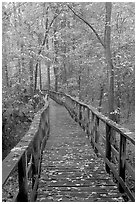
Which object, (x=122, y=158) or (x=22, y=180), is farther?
(x=122, y=158)

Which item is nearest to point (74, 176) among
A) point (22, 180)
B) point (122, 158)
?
point (122, 158)

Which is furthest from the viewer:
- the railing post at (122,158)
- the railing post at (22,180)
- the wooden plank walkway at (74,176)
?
the wooden plank walkway at (74,176)

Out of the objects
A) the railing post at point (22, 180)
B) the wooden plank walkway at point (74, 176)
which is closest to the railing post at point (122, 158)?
the wooden plank walkway at point (74, 176)

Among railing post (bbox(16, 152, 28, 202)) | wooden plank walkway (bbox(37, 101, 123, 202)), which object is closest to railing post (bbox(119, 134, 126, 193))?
wooden plank walkway (bbox(37, 101, 123, 202))

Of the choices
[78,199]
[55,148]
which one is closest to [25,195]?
[78,199]

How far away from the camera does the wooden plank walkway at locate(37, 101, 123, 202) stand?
460 centimetres

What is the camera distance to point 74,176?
5.70m

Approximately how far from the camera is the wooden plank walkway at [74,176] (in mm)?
4602

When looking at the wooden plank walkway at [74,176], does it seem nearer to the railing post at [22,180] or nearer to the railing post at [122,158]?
the railing post at [122,158]

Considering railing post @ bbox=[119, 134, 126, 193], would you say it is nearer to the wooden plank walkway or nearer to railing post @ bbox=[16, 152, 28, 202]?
the wooden plank walkway

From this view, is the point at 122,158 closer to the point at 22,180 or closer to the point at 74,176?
the point at 74,176

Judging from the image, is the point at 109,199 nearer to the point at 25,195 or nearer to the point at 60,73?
the point at 25,195

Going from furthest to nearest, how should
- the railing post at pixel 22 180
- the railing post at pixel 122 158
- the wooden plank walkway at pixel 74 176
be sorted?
the wooden plank walkway at pixel 74 176, the railing post at pixel 122 158, the railing post at pixel 22 180

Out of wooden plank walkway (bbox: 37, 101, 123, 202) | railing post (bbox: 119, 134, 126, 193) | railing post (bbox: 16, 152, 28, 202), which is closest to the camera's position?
railing post (bbox: 16, 152, 28, 202)
